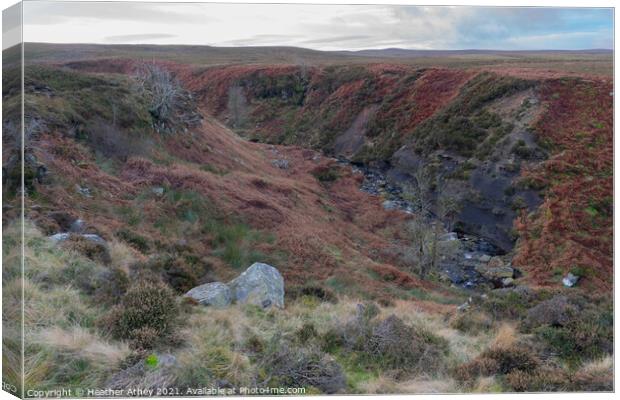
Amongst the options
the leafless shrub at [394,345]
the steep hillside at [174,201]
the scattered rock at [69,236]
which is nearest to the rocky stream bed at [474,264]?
the steep hillside at [174,201]

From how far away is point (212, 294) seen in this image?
34.1ft

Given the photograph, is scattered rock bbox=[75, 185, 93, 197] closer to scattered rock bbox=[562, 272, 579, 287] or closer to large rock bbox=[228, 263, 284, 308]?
large rock bbox=[228, 263, 284, 308]

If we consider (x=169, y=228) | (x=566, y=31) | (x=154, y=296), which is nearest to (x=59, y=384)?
(x=154, y=296)

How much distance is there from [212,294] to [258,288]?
2.66 ft

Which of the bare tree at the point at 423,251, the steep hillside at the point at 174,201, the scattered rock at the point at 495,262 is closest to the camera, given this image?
the steep hillside at the point at 174,201

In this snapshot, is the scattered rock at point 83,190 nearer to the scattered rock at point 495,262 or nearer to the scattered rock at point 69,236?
the scattered rock at point 69,236

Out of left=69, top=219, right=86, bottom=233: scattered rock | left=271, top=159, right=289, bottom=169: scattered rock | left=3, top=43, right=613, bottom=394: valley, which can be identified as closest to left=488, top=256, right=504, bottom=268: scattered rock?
left=3, top=43, right=613, bottom=394: valley

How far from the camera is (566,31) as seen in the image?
10.7m

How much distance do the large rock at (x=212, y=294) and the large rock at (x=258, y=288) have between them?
0.14 m

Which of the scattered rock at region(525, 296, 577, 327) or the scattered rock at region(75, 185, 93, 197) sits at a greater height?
the scattered rock at region(75, 185, 93, 197)

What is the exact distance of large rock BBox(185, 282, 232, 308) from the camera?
10258 millimetres

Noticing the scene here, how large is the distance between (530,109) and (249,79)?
20494 mm

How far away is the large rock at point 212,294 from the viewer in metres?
10.3

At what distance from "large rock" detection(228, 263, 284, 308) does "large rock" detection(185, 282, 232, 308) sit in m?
0.14
